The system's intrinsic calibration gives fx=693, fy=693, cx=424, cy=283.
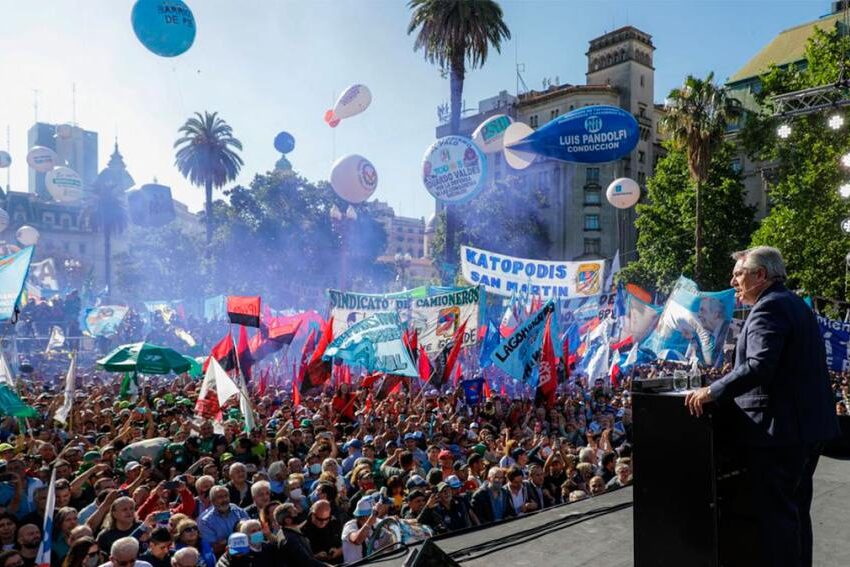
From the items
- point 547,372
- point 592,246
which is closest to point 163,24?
point 547,372

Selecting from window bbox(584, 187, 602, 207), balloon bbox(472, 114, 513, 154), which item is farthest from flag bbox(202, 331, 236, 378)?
window bbox(584, 187, 602, 207)

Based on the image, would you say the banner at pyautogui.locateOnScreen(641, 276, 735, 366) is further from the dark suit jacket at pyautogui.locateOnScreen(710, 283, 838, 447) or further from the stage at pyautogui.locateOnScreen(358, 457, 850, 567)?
the dark suit jacket at pyautogui.locateOnScreen(710, 283, 838, 447)

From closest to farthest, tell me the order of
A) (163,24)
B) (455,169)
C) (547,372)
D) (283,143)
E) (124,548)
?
(124,548) < (163,24) < (547,372) < (455,169) < (283,143)

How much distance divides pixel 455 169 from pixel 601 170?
39831 millimetres

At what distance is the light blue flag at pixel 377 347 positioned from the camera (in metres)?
13.7

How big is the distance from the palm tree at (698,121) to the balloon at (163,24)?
22.7 m

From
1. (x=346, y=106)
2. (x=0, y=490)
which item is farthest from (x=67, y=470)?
(x=346, y=106)

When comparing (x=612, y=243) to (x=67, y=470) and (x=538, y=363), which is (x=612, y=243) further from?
(x=67, y=470)

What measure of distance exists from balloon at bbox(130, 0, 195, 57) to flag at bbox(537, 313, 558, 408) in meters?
9.39

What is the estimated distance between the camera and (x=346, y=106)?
87.5 ft

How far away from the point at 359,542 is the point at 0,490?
13.4ft

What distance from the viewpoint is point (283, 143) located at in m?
45.0

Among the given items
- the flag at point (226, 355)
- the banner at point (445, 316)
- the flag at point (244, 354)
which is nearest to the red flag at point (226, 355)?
the flag at point (226, 355)

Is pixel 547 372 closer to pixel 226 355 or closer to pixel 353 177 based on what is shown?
pixel 226 355
